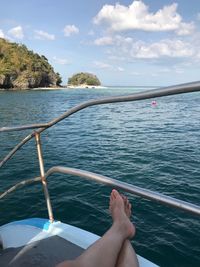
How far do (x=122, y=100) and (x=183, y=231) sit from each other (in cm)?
662

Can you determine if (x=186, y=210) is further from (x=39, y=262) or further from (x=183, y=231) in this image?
(x=183, y=231)

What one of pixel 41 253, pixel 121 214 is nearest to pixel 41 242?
pixel 41 253

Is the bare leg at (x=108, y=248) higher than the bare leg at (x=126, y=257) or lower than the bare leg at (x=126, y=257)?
higher

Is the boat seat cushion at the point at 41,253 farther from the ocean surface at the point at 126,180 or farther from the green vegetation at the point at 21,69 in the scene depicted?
the green vegetation at the point at 21,69

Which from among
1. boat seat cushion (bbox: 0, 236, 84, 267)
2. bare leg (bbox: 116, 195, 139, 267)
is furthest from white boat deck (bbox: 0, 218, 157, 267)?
bare leg (bbox: 116, 195, 139, 267)

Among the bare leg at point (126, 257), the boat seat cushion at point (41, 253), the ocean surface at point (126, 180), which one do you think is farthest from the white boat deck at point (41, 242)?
the ocean surface at point (126, 180)

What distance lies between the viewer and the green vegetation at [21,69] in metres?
114

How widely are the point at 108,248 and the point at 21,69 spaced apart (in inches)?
4961

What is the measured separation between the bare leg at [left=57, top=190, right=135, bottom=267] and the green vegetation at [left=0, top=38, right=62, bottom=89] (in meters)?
112

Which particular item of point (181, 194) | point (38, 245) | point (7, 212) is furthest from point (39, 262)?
point (181, 194)

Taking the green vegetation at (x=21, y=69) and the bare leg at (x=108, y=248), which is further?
the green vegetation at (x=21, y=69)

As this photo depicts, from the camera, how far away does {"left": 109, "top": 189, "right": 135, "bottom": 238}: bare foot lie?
2.02 metres

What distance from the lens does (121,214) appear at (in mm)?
2164

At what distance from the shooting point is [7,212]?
9141mm
